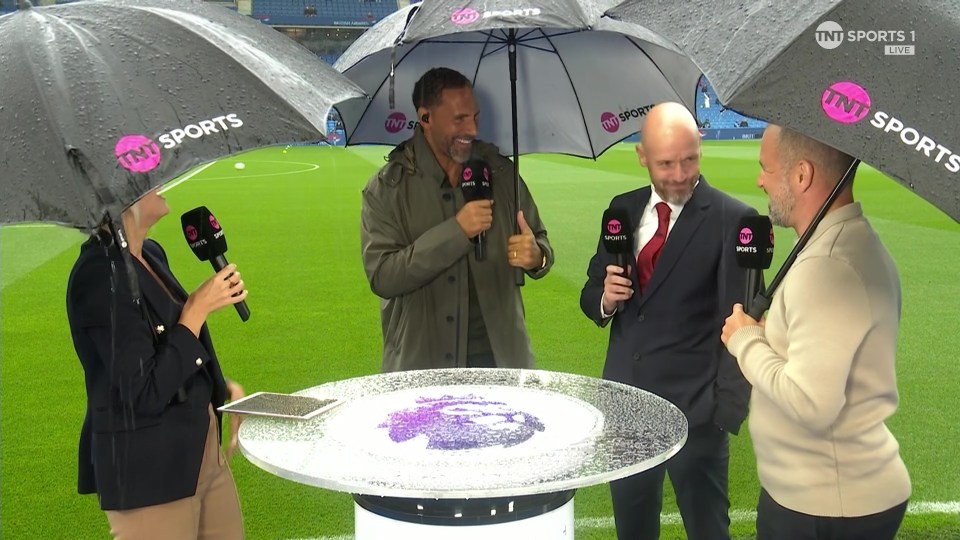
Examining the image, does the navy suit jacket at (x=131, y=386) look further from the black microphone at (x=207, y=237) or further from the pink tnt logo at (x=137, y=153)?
the pink tnt logo at (x=137, y=153)

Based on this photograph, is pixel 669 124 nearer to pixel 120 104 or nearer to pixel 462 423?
pixel 462 423

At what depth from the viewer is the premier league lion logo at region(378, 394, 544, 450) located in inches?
89.7

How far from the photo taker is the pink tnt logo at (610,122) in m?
4.16

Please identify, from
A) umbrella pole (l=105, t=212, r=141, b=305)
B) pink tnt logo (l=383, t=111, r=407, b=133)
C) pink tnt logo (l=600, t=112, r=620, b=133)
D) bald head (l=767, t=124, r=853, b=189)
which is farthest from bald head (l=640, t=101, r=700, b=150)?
umbrella pole (l=105, t=212, r=141, b=305)

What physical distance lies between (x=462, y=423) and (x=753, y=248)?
3.10 feet

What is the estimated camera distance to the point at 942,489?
4.48 metres

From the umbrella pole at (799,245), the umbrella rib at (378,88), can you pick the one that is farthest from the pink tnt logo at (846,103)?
the umbrella rib at (378,88)

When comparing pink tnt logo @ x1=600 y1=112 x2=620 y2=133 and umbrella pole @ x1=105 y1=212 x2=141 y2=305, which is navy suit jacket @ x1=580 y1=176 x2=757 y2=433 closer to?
pink tnt logo @ x1=600 y1=112 x2=620 y2=133

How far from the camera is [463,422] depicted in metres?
2.44

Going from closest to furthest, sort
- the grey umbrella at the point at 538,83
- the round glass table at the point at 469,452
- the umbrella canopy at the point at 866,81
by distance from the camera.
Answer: the umbrella canopy at the point at 866,81
the round glass table at the point at 469,452
the grey umbrella at the point at 538,83

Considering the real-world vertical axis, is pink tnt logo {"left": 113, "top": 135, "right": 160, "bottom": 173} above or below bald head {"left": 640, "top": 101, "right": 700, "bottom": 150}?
below

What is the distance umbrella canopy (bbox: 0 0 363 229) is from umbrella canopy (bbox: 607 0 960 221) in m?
→ 0.99

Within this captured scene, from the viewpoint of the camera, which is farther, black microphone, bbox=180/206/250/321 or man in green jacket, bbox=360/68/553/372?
man in green jacket, bbox=360/68/553/372

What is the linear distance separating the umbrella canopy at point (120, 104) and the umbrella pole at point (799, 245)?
122 centimetres
